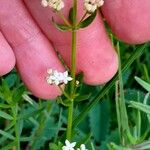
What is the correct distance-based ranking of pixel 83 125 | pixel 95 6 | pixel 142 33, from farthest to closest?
pixel 83 125 → pixel 142 33 → pixel 95 6

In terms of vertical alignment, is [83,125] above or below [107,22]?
below

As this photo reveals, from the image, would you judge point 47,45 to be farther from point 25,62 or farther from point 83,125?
point 83,125

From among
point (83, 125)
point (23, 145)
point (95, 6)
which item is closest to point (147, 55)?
point (83, 125)

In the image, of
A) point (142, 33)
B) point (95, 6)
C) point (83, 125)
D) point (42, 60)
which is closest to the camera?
point (95, 6)

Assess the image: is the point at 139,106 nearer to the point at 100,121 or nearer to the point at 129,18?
the point at 129,18

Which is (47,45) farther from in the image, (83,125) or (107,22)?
(83,125)

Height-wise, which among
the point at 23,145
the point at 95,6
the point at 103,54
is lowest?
the point at 23,145

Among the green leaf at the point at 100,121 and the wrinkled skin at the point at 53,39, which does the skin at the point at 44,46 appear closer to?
the wrinkled skin at the point at 53,39

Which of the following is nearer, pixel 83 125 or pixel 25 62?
pixel 25 62
